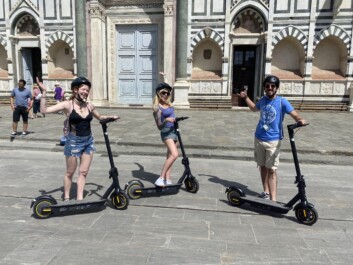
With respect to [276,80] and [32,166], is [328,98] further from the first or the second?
[32,166]

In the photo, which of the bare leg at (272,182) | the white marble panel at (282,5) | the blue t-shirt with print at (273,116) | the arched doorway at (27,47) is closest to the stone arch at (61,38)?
the arched doorway at (27,47)

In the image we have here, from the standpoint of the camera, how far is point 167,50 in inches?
635

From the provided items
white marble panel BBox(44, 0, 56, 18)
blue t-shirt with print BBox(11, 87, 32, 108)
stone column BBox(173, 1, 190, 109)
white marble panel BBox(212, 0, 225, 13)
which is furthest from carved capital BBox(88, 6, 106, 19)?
blue t-shirt with print BBox(11, 87, 32, 108)

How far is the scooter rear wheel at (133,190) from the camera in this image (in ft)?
14.0

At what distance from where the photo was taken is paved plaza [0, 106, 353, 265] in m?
2.85

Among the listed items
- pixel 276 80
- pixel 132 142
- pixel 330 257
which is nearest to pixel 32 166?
pixel 132 142

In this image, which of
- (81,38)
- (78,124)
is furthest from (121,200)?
(81,38)

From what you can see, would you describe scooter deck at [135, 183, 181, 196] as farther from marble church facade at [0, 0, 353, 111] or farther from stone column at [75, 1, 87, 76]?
stone column at [75, 1, 87, 76]

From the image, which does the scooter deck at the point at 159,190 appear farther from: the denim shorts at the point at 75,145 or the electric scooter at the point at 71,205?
the denim shorts at the point at 75,145

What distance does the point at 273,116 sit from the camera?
386cm

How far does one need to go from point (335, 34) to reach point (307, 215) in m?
15.2

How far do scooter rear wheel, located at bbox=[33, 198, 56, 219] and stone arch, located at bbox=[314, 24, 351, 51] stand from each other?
1616 cm

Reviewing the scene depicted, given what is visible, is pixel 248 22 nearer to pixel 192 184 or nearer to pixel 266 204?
pixel 192 184

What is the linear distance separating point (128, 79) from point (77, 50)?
3186 mm
